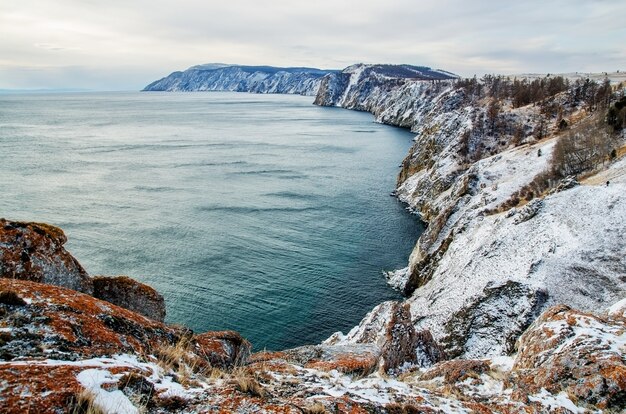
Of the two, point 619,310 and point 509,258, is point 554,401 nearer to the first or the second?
point 619,310

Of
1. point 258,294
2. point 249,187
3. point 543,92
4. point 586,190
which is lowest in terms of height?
point 258,294

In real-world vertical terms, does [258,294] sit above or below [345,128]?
below

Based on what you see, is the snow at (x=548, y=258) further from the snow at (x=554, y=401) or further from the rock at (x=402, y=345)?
the snow at (x=554, y=401)

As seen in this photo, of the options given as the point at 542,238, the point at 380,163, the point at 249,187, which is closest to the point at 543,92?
the point at 380,163

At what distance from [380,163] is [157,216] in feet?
Result: 219

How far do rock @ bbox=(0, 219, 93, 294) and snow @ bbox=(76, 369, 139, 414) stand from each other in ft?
20.4

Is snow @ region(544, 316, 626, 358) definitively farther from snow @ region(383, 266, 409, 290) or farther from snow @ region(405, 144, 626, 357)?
snow @ region(383, 266, 409, 290)

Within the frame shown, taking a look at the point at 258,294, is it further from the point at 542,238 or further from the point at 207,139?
the point at 207,139

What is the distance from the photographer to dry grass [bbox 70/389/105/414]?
225 inches

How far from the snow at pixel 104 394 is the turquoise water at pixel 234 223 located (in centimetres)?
3030

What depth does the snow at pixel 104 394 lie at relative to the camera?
6.12 metres

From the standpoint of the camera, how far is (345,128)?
7559 inches

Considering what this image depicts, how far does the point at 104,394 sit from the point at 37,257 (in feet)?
25.4

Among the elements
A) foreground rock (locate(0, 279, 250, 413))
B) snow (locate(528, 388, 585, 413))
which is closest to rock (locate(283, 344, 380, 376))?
foreground rock (locate(0, 279, 250, 413))
